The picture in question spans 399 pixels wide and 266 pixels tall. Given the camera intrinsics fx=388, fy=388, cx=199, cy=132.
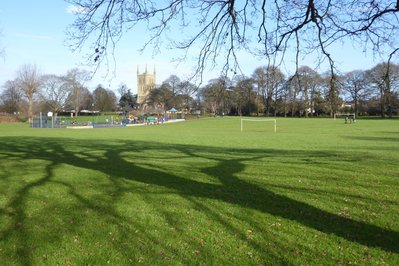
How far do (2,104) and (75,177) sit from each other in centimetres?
10968

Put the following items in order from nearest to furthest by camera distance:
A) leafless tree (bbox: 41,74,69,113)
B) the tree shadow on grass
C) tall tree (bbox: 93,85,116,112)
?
the tree shadow on grass < leafless tree (bbox: 41,74,69,113) < tall tree (bbox: 93,85,116,112)

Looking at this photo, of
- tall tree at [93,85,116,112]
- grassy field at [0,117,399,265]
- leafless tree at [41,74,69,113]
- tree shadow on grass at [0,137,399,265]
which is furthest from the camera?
tall tree at [93,85,116,112]

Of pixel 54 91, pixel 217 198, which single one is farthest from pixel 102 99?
pixel 217 198

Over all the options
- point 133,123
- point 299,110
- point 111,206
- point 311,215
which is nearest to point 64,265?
point 111,206

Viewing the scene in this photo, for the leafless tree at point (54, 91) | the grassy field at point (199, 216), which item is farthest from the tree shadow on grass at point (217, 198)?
the leafless tree at point (54, 91)

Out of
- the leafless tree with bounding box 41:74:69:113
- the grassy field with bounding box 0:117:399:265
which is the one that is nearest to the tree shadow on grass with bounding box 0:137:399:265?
the grassy field with bounding box 0:117:399:265

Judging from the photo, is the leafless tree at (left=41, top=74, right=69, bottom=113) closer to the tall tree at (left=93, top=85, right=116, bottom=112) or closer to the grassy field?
the tall tree at (left=93, top=85, right=116, bottom=112)

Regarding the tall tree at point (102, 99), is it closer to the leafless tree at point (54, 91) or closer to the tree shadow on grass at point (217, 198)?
the leafless tree at point (54, 91)

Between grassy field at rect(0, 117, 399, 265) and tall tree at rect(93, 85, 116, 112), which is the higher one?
tall tree at rect(93, 85, 116, 112)

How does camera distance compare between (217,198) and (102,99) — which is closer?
(217,198)

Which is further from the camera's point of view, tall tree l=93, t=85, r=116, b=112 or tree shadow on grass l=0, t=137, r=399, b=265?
tall tree l=93, t=85, r=116, b=112

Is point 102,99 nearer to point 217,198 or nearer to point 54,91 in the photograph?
point 54,91

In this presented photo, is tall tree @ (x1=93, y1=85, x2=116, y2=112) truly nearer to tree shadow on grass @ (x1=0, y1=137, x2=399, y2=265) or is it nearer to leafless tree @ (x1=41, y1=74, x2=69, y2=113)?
leafless tree @ (x1=41, y1=74, x2=69, y2=113)

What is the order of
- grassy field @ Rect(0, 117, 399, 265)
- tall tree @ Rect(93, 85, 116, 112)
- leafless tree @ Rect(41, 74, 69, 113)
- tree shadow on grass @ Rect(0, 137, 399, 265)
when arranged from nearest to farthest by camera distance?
grassy field @ Rect(0, 117, 399, 265) < tree shadow on grass @ Rect(0, 137, 399, 265) < leafless tree @ Rect(41, 74, 69, 113) < tall tree @ Rect(93, 85, 116, 112)
